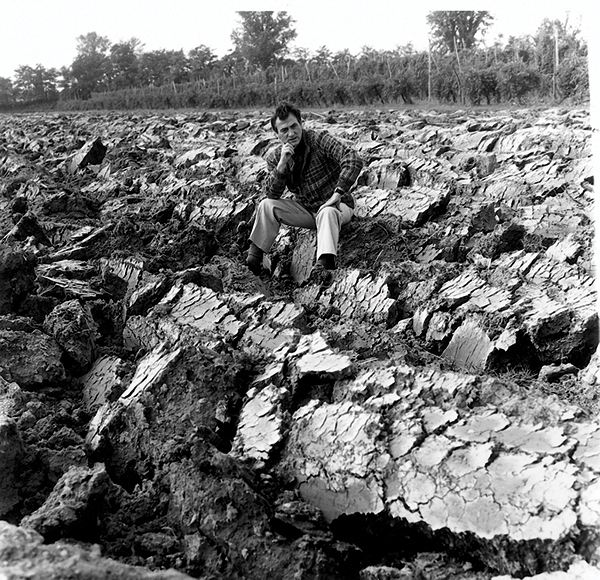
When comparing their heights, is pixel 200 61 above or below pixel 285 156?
above

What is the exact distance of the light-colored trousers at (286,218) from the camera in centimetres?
489

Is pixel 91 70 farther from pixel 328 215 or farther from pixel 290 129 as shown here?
pixel 328 215

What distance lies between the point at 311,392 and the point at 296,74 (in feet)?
49.7

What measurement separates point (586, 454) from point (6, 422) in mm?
2498

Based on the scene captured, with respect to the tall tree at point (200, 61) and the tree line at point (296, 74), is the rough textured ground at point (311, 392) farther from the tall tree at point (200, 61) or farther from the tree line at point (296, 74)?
the tall tree at point (200, 61)

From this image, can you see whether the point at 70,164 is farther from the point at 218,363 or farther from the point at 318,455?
the point at 318,455

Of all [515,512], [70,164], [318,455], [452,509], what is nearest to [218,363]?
[318,455]

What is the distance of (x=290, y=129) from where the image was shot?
5.04 metres

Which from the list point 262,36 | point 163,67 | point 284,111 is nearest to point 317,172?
point 284,111

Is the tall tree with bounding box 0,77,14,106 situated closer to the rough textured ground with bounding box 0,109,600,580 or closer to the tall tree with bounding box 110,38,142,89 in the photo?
the tall tree with bounding box 110,38,142,89

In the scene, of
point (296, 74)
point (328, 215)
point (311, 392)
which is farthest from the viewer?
point (296, 74)

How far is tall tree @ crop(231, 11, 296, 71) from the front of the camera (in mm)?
6152

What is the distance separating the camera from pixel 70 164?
32.8 ft

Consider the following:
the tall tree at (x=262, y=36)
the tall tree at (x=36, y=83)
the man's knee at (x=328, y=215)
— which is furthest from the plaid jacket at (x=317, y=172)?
the tall tree at (x=36, y=83)
